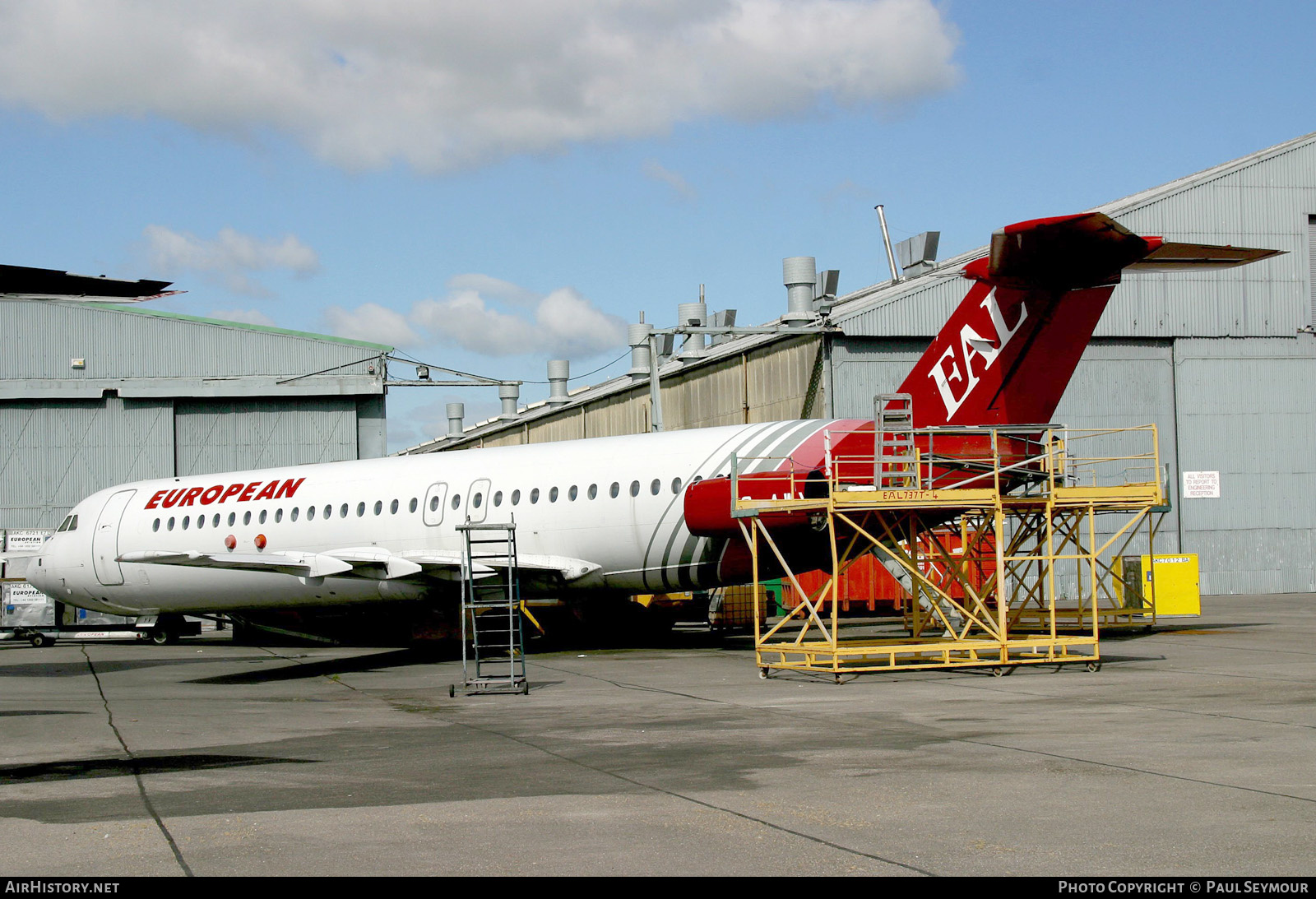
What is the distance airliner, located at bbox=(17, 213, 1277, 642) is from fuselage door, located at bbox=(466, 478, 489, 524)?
5cm

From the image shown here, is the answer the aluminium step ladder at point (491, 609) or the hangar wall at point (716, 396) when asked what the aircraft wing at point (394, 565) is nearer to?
the aluminium step ladder at point (491, 609)

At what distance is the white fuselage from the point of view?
23.3 m

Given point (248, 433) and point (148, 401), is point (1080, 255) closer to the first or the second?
point (248, 433)

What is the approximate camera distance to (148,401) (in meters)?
43.2

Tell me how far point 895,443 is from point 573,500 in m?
7.37

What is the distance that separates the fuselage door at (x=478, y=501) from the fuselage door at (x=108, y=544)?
1012 cm

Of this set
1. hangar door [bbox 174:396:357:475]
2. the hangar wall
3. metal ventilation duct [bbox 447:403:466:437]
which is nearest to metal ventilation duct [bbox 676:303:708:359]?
the hangar wall

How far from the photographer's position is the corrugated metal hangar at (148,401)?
1677 inches

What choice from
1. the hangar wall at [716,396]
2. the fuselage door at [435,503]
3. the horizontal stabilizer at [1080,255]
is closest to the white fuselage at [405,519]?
the fuselage door at [435,503]

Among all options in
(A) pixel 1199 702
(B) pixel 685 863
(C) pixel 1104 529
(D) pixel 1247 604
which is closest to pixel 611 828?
(B) pixel 685 863

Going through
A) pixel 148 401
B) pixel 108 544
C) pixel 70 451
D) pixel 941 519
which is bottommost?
pixel 108 544

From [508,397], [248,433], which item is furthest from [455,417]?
[248,433]

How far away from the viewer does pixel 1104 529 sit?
4003cm

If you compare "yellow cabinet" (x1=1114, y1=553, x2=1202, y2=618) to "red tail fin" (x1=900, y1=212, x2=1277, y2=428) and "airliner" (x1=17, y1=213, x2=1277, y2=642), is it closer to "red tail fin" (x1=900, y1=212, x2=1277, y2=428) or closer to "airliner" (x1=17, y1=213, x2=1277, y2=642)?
"airliner" (x1=17, y1=213, x2=1277, y2=642)
